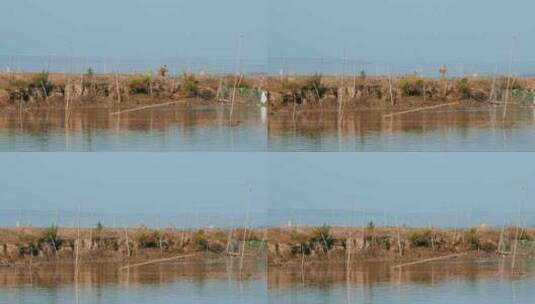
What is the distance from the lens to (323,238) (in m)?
13.1

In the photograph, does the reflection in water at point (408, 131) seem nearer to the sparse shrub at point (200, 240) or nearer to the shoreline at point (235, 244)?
the shoreline at point (235, 244)

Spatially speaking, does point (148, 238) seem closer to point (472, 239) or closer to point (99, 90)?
point (99, 90)

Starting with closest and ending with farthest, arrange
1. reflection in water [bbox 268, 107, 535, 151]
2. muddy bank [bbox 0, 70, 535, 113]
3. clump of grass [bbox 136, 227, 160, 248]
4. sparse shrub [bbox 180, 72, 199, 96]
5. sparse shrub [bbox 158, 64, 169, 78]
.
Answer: reflection in water [bbox 268, 107, 535, 151], muddy bank [bbox 0, 70, 535, 113], sparse shrub [bbox 180, 72, 199, 96], sparse shrub [bbox 158, 64, 169, 78], clump of grass [bbox 136, 227, 160, 248]

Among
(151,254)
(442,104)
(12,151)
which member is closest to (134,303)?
(151,254)

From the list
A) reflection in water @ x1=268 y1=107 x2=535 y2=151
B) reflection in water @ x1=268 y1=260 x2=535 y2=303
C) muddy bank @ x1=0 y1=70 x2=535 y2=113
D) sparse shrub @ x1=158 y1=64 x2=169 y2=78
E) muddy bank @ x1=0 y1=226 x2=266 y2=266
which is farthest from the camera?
muddy bank @ x1=0 y1=226 x2=266 y2=266

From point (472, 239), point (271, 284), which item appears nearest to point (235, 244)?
point (271, 284)

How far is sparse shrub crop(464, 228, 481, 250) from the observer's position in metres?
13.8

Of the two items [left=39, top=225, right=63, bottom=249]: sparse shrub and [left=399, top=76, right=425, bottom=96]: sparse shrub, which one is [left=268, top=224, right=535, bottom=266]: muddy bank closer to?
[left=399, top=76, right=425, bottom=96]: sparse shrub

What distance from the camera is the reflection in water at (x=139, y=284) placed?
42.7 ft

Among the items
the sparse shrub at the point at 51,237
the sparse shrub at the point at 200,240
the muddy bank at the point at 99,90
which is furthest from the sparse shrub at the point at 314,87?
the sparse shrub at the point at 51,237

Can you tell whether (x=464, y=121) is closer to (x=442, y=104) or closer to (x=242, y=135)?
(x=442, y=104)

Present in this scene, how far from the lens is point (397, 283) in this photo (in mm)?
13391

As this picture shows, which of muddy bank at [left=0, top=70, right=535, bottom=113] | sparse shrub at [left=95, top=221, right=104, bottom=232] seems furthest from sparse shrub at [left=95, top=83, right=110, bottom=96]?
sparse shrub at [left=95, top=221, right=104, bottom=232]

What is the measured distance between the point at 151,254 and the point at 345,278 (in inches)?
64.8
